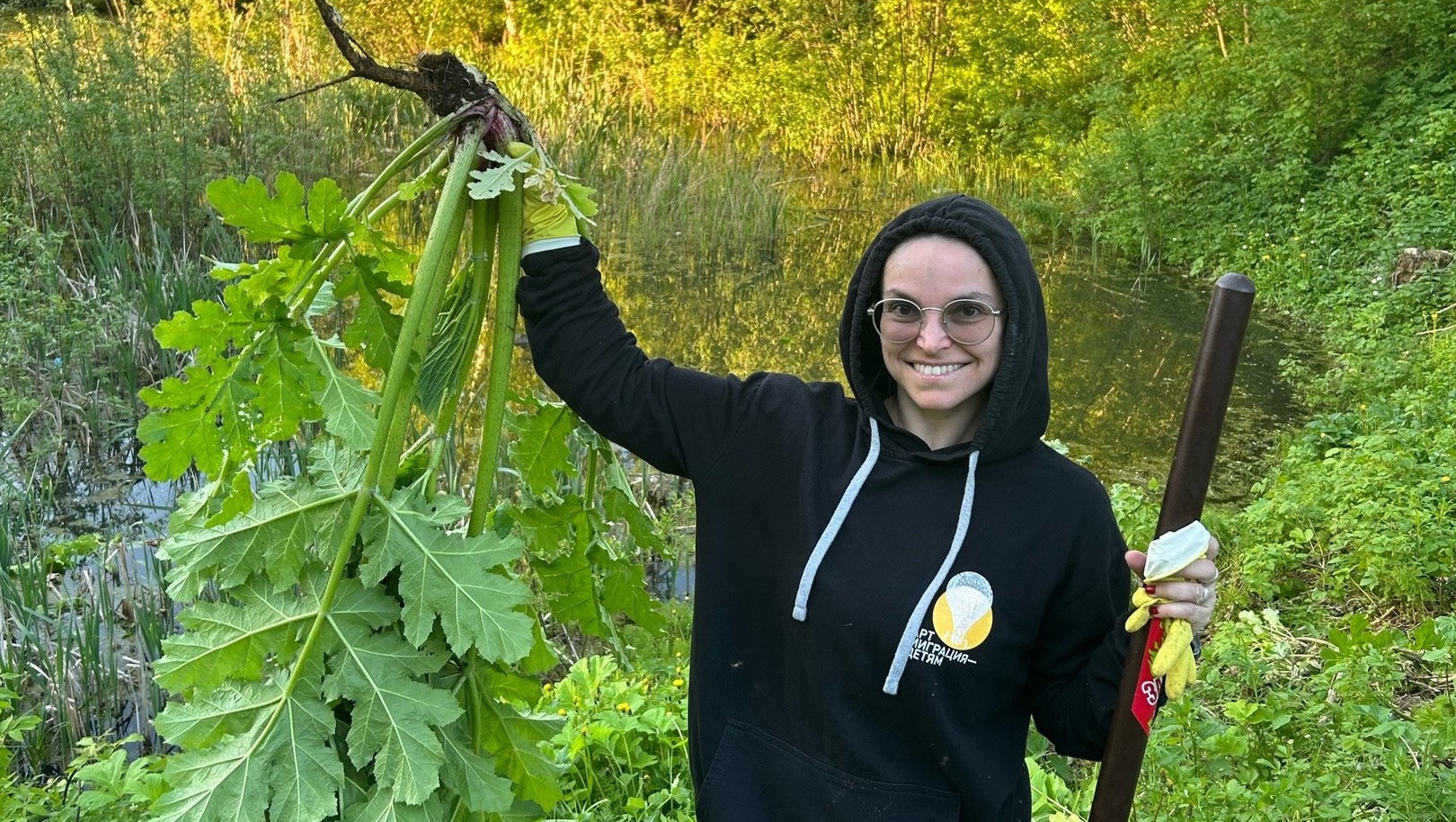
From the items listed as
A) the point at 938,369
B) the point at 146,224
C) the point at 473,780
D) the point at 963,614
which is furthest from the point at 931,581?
the point at 146,224

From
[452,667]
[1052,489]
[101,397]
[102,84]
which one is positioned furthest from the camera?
[102,84]

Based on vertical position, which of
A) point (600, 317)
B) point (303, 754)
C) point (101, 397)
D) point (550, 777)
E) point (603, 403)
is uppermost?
point (600, 317)

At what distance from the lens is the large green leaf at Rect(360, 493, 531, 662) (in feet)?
5.64

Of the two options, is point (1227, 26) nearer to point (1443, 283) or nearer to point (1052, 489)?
point (1443, 283)

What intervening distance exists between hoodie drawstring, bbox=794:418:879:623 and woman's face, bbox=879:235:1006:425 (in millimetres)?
149

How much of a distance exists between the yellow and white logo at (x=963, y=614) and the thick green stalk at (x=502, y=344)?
75 centimetres

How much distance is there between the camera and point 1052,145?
51.4ft

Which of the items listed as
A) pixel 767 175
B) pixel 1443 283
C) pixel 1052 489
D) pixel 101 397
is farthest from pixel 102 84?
pixel 1443 283

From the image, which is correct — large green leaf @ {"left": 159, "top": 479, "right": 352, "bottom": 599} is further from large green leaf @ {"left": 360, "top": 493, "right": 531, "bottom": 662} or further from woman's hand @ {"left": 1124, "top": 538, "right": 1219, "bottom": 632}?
woman's hand @ {"left": 1124, "top": 538, "right": 1219, "bottom": 632}

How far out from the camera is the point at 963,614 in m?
1.96

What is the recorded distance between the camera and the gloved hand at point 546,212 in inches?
76.2

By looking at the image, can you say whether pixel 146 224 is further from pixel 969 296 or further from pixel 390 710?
pixel 969 296

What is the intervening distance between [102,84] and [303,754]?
22.1ft

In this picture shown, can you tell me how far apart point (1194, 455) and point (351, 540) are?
1.30 metres
